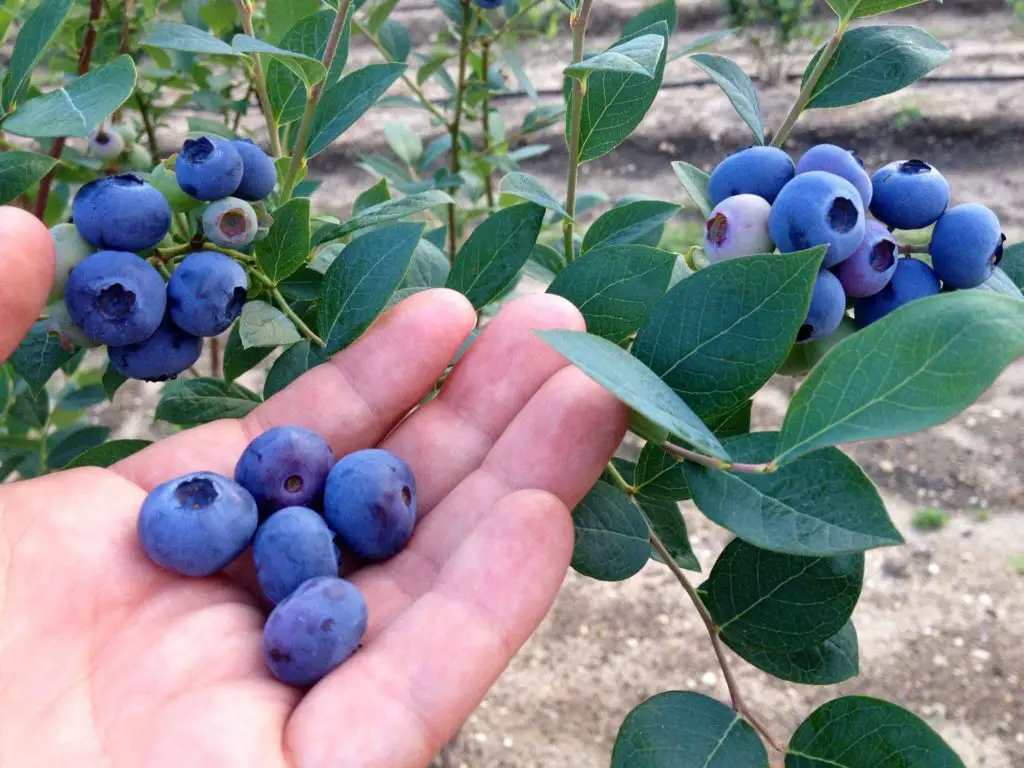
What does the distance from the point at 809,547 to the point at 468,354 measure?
0.49 meters

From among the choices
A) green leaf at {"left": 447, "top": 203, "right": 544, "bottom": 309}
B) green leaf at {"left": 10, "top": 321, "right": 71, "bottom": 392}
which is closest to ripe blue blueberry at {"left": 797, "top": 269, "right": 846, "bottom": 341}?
green leaf at {"left": 447, "top": 203, "right": 544, "bottom": 309}

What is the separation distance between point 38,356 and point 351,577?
413 millimetres

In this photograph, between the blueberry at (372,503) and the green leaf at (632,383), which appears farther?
the blueberry at (372,503)

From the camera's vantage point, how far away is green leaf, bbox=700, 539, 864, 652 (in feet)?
2.68

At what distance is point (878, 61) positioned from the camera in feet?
2.86

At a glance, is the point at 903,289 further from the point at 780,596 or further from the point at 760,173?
the point at 780,596

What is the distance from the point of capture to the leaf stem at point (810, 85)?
0.85 meters

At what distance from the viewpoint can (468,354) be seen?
1.02m

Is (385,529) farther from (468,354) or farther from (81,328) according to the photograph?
(81,328)

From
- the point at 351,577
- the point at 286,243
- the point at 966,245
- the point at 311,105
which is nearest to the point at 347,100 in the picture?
the point at 311,105

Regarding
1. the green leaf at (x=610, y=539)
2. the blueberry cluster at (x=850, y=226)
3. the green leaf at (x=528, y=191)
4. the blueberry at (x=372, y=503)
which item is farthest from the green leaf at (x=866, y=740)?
the green leaf at (x=528, y=191)

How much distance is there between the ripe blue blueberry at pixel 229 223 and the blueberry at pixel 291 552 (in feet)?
0.87

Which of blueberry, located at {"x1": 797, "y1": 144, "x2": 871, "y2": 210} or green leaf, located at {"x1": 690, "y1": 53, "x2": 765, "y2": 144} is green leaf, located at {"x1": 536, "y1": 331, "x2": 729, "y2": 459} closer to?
blueberry, located at {"x1": 797, "y1": 144, "x2": 871, "y2": 210}

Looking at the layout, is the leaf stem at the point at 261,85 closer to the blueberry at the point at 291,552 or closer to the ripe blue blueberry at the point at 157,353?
the ripe blue blueberry at the point at 157,353
